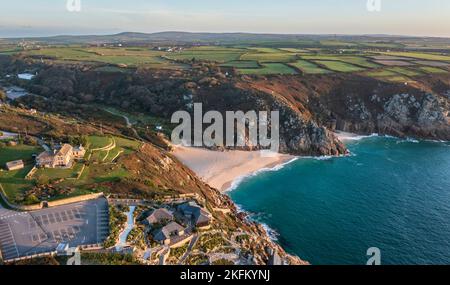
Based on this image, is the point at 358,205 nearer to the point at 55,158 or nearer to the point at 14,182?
the point at 55,158

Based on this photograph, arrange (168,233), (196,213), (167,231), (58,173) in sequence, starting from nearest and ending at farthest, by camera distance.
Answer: (168,233) < (167,231) < (196,213) < (58,173)

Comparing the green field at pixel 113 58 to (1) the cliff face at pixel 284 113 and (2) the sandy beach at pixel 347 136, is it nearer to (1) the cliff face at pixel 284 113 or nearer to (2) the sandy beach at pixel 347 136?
(1) the cliff face at pixel 284 113

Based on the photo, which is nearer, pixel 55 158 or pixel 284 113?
pixel 55 158

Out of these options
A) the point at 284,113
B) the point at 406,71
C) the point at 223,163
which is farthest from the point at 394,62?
the point at 223,163

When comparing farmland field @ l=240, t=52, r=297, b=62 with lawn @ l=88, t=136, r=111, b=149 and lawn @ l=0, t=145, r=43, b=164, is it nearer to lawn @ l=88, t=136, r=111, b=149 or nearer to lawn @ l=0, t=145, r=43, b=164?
lawn @ l=88, t=136, r=111, b=149

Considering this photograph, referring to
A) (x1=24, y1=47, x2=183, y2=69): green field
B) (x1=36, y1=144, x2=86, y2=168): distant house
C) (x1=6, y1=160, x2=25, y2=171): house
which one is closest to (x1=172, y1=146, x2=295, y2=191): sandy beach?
(x1=36, y1=144, x2=86, y2=168): distant house

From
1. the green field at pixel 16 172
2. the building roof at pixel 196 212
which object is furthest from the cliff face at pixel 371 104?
the green field at pixel 16 172

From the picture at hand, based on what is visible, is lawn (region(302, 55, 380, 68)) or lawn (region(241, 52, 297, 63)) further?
lawn (region(241, 52, 297, 63))
